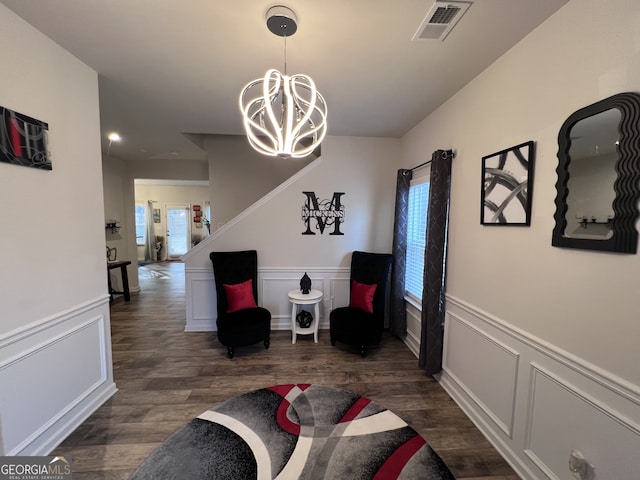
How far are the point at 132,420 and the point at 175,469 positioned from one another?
1276 mm

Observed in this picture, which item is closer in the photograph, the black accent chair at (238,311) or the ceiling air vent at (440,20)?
the ceiling air vent at (440,20)

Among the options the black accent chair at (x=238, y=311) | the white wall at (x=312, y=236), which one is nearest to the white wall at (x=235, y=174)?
the white wall at (x=312, y=236)

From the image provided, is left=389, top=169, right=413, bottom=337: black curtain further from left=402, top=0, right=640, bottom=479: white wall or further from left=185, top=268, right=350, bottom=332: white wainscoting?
left=402, top=0, right=640, bottom=479: white wall

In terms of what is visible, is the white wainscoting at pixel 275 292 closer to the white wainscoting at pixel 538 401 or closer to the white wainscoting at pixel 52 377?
the white wainscoting at pixel 52 377

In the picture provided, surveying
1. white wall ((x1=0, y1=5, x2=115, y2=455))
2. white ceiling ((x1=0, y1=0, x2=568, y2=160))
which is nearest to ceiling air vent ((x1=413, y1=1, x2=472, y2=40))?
white ceiling ((x1=0, y1=0, x2=568, y2=160))

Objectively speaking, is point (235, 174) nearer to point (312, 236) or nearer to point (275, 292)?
point (312, 236)

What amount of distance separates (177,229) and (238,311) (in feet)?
25.9

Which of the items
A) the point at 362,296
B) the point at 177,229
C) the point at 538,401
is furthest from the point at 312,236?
the point at 177,229

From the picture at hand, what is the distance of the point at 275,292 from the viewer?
3695mm

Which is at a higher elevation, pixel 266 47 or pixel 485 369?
pixel 266 47

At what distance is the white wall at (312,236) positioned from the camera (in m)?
3.58

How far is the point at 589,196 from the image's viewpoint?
1.26 m

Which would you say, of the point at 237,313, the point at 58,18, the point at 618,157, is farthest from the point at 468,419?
the point at 58,18

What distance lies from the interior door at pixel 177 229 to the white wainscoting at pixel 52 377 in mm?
8138
